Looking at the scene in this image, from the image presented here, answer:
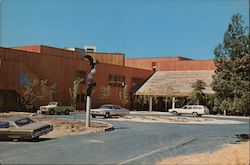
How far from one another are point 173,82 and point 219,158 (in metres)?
46.7

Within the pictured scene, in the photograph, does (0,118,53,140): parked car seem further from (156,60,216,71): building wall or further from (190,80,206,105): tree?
(156,60,216,71): building wall

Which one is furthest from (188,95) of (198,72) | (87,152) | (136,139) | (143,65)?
(87,152)

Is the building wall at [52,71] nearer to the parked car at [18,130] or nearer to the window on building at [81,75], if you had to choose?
the window on building at [81,75]

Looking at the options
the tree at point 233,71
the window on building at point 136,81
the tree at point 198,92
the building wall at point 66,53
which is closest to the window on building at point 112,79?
the building wall at point 66,53

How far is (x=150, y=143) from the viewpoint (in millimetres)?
16219

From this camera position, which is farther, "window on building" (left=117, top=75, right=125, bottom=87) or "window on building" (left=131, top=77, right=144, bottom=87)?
"window on building" (left=131, top=77, right=144, bottom=87)

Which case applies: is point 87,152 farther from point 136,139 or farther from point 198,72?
point 198,72

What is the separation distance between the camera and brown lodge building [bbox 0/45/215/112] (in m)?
40.8

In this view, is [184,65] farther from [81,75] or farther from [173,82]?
[81,75]

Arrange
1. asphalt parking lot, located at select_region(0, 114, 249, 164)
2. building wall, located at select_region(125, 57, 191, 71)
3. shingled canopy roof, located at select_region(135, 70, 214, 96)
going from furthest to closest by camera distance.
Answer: building wall, located at select_region(125, 57, 191, 71), shingled canopy roof, located at select_region(135, 70, 214, 96), asphalt parking lot, located at select_region(0, 114, 249, 164)

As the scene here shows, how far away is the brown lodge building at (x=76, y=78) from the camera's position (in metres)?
40.8

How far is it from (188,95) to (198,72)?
7.37 meters

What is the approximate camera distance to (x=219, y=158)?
1270 centimetres

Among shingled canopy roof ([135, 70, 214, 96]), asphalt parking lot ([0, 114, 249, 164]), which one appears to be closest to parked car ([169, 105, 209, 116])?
shingled canopy roof ([135, 70, 214, 96])
